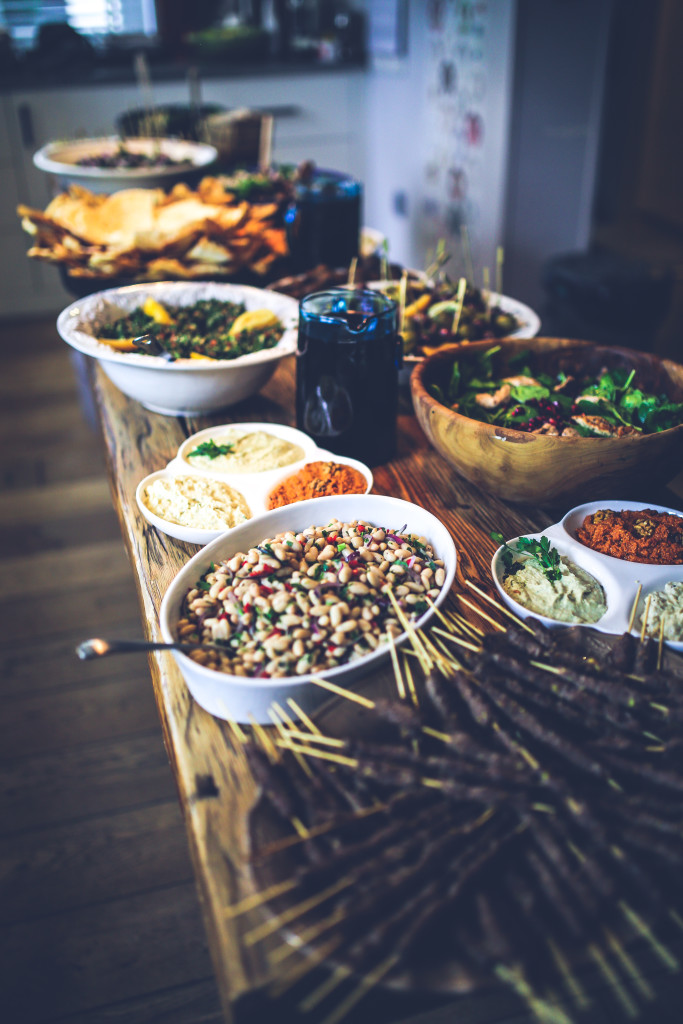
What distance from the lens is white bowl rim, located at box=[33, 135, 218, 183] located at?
244 centimetres

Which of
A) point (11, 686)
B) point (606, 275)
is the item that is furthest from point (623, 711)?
point (606, 275)

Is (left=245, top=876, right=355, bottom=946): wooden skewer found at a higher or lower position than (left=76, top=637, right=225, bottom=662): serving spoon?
lower

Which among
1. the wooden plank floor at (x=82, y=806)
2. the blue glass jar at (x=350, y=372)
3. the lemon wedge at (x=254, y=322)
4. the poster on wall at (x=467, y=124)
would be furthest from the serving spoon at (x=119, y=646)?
the poster on wall at (x=467, y=124)

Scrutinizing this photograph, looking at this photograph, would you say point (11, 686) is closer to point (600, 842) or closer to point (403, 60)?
point (600, 842)

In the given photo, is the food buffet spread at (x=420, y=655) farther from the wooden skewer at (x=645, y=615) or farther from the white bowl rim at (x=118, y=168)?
the white bowl rim at (x=118, y=168)

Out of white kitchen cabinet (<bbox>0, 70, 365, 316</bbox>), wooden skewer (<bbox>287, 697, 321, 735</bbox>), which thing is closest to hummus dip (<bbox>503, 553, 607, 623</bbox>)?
wooden skewer (<bbox>287, 697, 321, 735</bbox>)

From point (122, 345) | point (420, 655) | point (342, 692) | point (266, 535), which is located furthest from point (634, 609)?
Answer: point (122, 345)

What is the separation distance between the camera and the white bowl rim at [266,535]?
83cm

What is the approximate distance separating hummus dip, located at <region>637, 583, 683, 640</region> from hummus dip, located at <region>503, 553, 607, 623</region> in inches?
2.4

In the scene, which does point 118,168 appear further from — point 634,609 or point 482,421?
point 634,609

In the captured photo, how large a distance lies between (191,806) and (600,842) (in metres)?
0.41

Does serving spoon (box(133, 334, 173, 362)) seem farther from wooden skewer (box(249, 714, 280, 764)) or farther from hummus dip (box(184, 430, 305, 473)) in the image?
wooden skewer (box(249, 714, 280, 764))

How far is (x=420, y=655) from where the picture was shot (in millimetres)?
873

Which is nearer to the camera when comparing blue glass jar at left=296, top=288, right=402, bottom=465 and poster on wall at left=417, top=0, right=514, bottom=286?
blue glass jar at left=296, top=288, right=402, bottom=465
